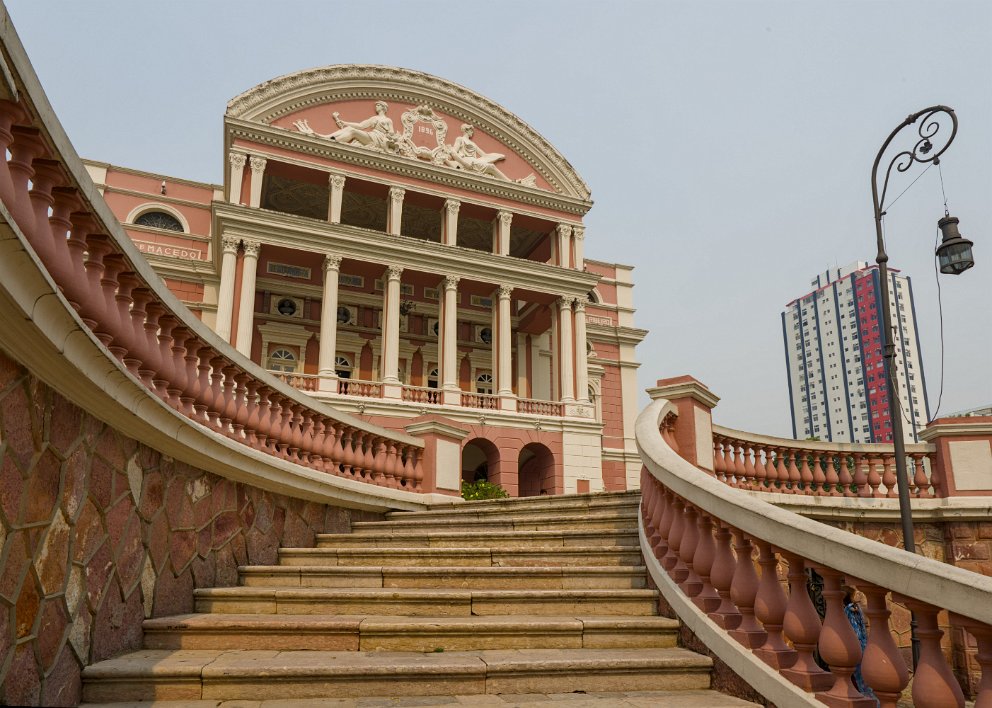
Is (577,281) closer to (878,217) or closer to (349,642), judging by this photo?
(878,217)

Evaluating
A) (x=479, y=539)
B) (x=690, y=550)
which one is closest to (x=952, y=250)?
(x=690, y=550)

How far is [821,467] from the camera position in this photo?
9617mm

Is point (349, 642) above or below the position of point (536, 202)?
below

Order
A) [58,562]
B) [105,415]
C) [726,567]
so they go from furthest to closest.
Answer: [726,567]
[105,415]
[58,562]

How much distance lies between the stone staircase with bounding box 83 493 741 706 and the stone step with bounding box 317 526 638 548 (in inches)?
3.3

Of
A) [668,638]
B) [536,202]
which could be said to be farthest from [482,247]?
[668,638]

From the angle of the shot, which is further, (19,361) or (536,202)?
(536,202)

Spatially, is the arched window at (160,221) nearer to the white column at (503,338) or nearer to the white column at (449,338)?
the white column at (449,338)

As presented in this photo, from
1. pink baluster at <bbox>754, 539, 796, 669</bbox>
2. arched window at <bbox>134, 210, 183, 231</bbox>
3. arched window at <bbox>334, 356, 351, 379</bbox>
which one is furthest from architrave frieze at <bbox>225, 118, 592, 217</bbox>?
pink baluster at <bbox>754, 539, 796, 669</bbox>

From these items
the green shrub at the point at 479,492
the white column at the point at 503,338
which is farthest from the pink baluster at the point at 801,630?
the white column at the point at 503,338

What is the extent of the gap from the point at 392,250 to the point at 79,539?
1867 centimetres

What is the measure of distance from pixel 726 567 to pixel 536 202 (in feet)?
71.8

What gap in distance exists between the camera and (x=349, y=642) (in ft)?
14.1

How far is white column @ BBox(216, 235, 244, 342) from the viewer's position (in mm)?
19500
